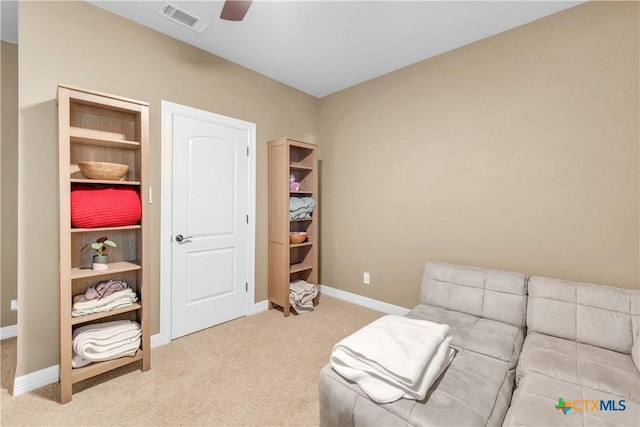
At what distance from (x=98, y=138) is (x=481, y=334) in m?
2.90

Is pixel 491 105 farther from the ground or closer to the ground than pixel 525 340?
farther from the ground

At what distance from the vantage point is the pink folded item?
1973mm

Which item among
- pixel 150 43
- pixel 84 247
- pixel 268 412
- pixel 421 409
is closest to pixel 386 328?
pixel 421 409

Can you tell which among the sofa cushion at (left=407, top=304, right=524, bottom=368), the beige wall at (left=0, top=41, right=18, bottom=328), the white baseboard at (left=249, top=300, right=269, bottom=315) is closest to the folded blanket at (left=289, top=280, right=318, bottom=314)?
the white baseboard at (left=249, top=300, right=269, bottom=315)

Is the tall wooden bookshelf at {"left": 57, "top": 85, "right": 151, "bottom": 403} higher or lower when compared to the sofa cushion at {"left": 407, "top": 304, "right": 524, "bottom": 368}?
higher

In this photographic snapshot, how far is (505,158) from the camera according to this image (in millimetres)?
2395

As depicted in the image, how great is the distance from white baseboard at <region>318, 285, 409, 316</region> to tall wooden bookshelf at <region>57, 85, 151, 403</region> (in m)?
2.19

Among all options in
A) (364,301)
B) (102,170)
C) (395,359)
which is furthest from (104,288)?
(364,301)

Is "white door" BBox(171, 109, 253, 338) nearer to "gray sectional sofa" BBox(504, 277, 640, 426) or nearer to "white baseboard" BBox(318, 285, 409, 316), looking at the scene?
"white baseboard" BBox(318, 285, 409, 316)

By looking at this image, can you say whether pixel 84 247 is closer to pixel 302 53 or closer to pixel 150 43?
pixel 150 43

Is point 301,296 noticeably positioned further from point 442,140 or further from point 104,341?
point 442,140

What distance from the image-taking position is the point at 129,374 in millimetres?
2027

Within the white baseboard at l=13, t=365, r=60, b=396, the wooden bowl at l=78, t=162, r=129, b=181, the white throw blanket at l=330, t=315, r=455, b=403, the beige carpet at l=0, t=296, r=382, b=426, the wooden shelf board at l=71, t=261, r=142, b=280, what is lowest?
the beige carpet at l=0, t=296, r=382, b=426

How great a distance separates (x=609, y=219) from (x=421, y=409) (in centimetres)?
194
